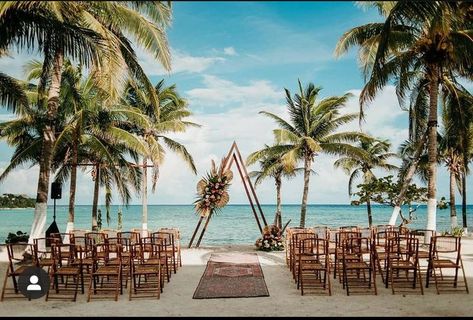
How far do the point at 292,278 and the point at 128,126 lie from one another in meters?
13.6

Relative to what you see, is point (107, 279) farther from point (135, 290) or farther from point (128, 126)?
point (128, 126)

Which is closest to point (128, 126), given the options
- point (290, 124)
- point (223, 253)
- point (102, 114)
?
point (102, 114)

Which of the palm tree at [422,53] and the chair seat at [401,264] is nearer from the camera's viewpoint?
the chair seat at [401,264]

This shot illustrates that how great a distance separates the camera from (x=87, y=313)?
21.0ft

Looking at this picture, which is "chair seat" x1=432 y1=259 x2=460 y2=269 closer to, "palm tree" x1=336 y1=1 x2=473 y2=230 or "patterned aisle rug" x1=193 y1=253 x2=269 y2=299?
"patterned aisle rug" x1=193 y1=253 x2=269 y2=299

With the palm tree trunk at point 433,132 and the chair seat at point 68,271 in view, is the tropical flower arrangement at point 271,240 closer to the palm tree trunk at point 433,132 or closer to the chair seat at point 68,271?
the palm tree trunk at point 433,132

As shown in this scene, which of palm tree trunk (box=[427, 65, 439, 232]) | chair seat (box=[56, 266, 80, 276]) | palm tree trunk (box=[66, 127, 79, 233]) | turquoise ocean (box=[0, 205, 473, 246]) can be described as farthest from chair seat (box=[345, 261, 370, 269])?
turquoise ocean (box=[0, 205, 473, 246])

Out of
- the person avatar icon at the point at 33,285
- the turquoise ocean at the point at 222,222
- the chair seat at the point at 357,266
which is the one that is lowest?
the turquoise ocean at the point at 222,222

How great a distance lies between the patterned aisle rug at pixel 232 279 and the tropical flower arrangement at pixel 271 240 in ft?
5.94

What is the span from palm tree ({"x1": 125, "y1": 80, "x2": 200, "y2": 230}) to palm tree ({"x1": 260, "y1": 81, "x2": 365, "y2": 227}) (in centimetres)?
442

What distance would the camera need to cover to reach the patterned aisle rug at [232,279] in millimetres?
7738

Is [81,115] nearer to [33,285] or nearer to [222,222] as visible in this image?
[33,285]

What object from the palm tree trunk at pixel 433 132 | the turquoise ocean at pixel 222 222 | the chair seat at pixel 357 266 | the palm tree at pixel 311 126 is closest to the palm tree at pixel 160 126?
the turquoise ocean at pixel 222 222

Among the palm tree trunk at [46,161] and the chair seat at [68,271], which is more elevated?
the palm tree trunk at [46,161]
